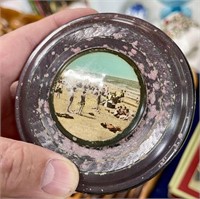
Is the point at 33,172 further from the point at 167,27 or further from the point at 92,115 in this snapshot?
the point at 167,27

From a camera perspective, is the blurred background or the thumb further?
the blurred background

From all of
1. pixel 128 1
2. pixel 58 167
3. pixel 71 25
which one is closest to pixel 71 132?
pixel 58 167

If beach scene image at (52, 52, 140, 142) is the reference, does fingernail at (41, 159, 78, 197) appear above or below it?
below

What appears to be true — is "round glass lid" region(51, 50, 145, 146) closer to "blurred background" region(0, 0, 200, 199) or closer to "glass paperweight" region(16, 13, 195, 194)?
"glass paperweight" region(16, 13, 195, 194)

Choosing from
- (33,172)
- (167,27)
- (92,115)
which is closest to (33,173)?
(33,172)

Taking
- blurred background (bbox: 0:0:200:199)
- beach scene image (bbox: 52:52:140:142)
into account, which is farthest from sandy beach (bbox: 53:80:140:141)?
blurred background (bbox: 0:0:200:199)

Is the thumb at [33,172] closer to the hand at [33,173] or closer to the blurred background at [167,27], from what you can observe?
the hand at [33,173]
